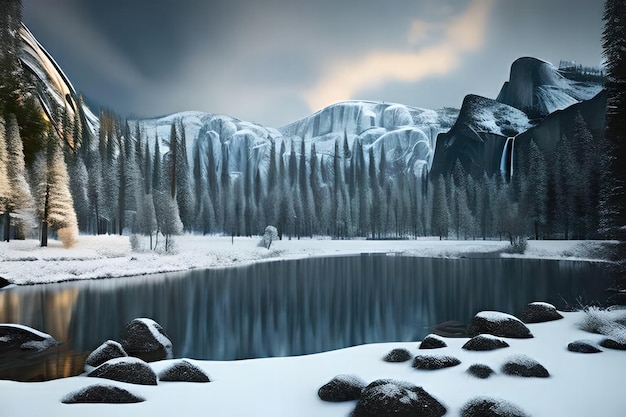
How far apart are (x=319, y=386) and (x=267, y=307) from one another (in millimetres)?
8421

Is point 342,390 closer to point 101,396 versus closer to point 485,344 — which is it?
point 101,396

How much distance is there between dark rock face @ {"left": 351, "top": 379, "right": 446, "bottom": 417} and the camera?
4234 millimetres

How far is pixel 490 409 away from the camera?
4.17m

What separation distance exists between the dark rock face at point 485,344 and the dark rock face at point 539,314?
326 cm

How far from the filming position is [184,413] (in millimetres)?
4426

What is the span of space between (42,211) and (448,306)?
2463cm

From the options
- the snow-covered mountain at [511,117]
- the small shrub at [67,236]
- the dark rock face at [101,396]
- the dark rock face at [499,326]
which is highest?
the snow-covered mountain at [511,117]

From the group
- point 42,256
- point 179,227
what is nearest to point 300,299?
point 42,256

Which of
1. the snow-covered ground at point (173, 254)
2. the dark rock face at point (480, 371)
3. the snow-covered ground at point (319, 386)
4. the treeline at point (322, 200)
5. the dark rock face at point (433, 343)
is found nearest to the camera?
the snow-covered ground at point (319, 386)

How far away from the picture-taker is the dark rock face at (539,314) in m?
9.66

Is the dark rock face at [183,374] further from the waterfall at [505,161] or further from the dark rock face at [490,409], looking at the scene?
the waterfall at [505,161]

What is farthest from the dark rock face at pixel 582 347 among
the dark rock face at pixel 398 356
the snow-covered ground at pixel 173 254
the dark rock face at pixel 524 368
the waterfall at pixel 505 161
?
the waterfall at pixel 505 161

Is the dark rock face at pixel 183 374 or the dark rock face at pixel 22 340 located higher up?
the dark rock face at pixel 183 374

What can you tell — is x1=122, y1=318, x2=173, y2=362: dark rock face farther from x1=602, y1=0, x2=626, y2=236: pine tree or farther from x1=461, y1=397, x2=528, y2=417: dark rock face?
x1=602, y1=0, x2=626, y2=236: pine tree
